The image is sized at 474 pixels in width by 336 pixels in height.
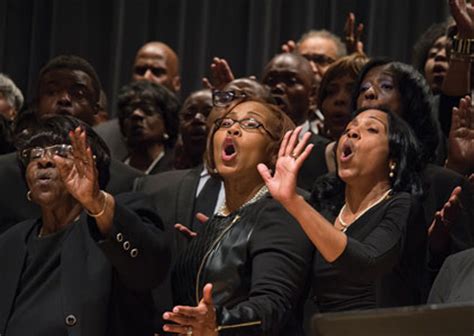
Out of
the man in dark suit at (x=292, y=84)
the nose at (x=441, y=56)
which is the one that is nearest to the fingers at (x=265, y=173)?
the man in dark suit at (x=292, y=84)

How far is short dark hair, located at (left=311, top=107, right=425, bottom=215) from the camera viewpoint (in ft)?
9.63

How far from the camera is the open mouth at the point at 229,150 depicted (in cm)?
288

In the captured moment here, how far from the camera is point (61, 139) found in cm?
315

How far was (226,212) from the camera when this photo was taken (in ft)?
9.38

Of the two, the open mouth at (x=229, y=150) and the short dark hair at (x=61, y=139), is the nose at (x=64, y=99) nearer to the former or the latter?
the short dark hair at (x=61, y=139)

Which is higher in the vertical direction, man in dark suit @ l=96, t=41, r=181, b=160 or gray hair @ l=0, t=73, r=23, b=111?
man in dark suit @ l=96, t=41, r=181, b=160

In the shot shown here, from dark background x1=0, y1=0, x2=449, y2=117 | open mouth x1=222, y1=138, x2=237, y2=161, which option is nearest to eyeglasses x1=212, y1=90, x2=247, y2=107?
open mouth x1=222, y1=138, x2=237, y2=161

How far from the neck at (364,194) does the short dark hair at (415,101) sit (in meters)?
0.25

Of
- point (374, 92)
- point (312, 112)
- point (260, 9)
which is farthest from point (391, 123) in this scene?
point (260, 9)

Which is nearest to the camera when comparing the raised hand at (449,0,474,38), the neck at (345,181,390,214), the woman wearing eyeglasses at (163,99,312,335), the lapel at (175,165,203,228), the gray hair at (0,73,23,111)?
the woman wearing eyeglasses at (163,99,312,335)

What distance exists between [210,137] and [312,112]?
4.58 ft

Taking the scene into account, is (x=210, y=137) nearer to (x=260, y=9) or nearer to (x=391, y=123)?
(x=391, y=123)

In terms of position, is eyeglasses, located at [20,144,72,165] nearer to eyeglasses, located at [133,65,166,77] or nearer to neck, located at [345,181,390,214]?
neck, located at [345,181,390,214]

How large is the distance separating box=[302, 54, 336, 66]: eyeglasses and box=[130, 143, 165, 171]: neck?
73 cm
